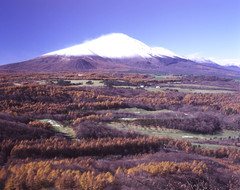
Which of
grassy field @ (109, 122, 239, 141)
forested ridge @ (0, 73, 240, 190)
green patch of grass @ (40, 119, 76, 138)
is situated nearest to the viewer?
forested ridge @ (0, 73, 240, 190)

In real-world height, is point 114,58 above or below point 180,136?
above

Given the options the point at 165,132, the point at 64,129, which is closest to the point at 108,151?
the point at 64,129

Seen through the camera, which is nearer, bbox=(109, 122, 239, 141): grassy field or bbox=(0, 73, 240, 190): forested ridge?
bbox=(0, 73, 240, 190): forested ridge

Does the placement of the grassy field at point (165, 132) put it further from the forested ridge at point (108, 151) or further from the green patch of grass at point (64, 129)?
the green patch of grass at point (64, 129)

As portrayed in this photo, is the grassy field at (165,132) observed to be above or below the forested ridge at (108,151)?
below

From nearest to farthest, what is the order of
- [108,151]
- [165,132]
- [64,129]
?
1. [108,151]
2. [64,129]
3. [165,132]

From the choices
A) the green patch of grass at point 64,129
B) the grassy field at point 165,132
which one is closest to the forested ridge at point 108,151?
the green patch of grass at point 64,129

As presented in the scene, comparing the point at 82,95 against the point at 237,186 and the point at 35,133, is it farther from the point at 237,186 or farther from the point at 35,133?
the point at 237,186

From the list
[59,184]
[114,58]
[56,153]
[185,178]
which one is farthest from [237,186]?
[114,58]

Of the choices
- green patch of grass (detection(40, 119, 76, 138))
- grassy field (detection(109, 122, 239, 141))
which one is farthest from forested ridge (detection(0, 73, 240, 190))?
grassy field (detection(109, 122, 239, 141))

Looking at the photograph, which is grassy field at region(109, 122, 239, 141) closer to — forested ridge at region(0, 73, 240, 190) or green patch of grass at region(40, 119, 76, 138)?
forested ridge at region(0, 73, 240, 190)

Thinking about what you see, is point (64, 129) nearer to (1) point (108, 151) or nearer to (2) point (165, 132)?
(1) point (108, 151)
